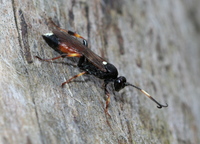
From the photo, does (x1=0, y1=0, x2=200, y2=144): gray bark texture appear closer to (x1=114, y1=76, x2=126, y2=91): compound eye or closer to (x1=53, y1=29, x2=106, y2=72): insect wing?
(x1=114, y1=76, x2=126, y2=91): compound eye

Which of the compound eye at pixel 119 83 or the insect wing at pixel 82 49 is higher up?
the insect wing at pixel 82 49

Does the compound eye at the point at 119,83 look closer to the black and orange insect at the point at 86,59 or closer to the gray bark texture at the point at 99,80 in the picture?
the black and orange insect at the point at 86,59

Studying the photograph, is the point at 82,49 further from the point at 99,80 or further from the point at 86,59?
the point at 99,80

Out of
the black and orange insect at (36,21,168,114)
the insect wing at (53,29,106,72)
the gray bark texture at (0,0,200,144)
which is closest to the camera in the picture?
the gray bark texture at (0,0,200,144)

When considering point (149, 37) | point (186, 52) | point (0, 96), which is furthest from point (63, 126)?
point (186, 52)

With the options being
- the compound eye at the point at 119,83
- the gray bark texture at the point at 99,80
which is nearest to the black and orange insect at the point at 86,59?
the compound eye at the point at 119,83

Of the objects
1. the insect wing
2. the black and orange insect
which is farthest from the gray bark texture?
the insect wing

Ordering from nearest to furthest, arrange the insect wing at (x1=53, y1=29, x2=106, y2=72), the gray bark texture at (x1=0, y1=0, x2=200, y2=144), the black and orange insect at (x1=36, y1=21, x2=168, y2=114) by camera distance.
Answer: the gray bark texture at (x1=0, y1=0, x2=200, y2=144) → the black and orange insect at (x1=36, y1=21, x2=168, y2=114) → the insect wing at (x1=53, y1=29, x2=106, y2=72)

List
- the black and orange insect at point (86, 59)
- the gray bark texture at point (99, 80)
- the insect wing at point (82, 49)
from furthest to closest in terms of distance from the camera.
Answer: the insect wing at point (82, 49) → the black and orange insect at point (86, 59) → the gray bark texture at point (99, 80)

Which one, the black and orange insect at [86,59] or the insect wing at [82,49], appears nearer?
the black and orange insect at [86,59]
